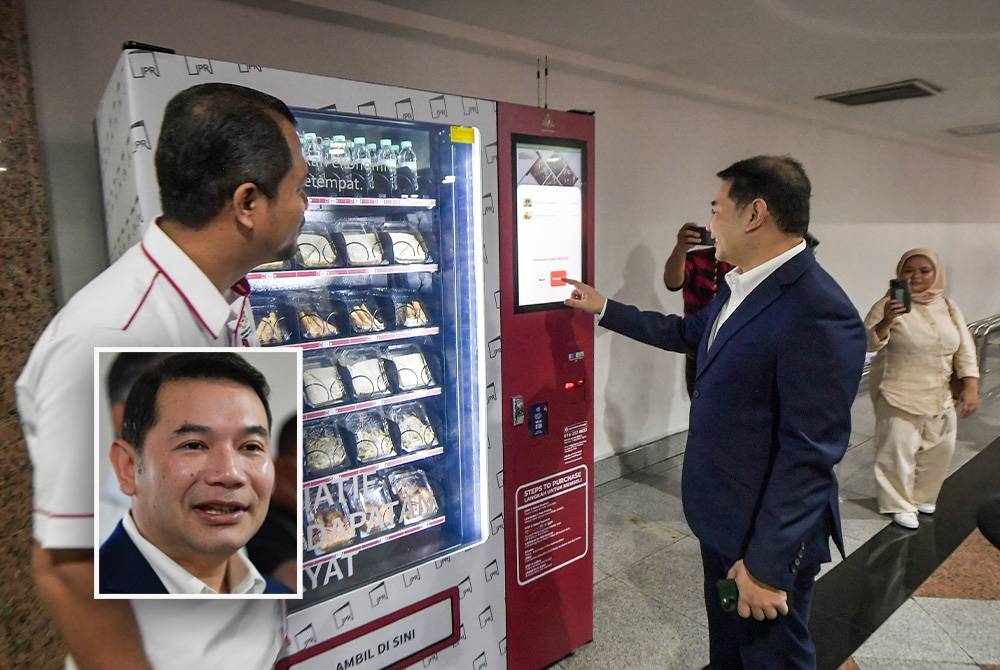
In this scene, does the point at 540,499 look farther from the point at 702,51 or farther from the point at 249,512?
the point at 702,51

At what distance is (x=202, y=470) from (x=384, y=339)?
1.11 m

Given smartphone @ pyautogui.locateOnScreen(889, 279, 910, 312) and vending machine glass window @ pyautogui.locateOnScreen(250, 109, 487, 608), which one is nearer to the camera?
vending machine glass window @ pyautogui.locateOnScreen(250, 109, 487, 608)

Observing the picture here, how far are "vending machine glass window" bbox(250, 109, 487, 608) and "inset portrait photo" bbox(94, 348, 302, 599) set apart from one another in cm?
93

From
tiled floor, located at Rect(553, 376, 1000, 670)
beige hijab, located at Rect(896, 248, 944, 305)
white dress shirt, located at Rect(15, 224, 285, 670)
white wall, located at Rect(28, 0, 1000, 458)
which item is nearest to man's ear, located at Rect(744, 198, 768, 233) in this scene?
white dress shirt, located at Rect(15, 224, 285, 670)

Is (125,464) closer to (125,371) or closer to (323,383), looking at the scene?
(125,371)

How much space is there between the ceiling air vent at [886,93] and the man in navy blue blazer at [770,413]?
3597 mm

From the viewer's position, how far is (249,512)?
0.69 meters

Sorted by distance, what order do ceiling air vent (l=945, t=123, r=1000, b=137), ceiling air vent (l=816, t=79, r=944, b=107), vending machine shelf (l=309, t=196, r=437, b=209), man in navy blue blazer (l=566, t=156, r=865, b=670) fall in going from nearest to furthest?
man in navy blue blazer (l=566, t=156, r=865, b=670), vending machine shelf (l=309, t=196, r=437, b=209), ceiling air vent (l=816, t=79, r=944, b=107), ceiling air vent (l=945, t=123, r=1000, b=137)

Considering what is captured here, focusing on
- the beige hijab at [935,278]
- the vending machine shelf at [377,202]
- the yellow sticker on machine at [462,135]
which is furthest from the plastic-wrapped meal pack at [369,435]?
the beige hijab at [935,278]

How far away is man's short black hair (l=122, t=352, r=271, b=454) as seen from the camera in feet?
2.17

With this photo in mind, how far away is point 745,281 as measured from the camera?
172 centimetres

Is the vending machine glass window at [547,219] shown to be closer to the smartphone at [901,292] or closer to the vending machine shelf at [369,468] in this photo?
the vending machine shelf at [369,468]

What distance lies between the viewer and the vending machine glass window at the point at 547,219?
Answer: 1913 mm

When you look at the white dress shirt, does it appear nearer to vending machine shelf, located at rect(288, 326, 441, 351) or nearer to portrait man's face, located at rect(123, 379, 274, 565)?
portrait man's face, located at rect(123, 379, 274, 565)
